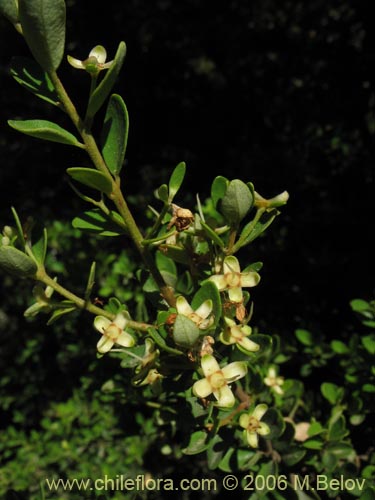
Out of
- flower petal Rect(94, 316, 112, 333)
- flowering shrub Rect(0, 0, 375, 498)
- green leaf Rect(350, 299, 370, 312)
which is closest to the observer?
flowering shrub Rect(0, 0, 375, 498)

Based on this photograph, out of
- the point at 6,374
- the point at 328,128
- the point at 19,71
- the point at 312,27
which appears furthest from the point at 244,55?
the point at 19,71

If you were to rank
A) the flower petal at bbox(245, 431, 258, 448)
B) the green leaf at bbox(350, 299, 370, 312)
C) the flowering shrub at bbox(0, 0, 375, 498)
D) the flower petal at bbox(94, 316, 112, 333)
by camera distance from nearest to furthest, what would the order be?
the flowering shrub at bbox(0, 0, 375, 498) → the flower petal at bbox(94, 316, 112, 333) → the flower petal at bbox(245, 431, 258, 448) → the green leaf at bbox(350, 299, 370, 312)

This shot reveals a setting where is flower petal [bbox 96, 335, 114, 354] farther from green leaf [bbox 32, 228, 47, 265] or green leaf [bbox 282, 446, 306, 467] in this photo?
green leaf [bbox 282, 446, 306, 467]

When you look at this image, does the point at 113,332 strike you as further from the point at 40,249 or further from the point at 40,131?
the point at 40,131

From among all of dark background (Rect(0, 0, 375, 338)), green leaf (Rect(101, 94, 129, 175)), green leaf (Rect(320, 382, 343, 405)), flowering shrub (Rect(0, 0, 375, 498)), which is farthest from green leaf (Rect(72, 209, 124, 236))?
dark background (Rect(0, 0, 375, 338))

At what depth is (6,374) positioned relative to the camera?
268cm

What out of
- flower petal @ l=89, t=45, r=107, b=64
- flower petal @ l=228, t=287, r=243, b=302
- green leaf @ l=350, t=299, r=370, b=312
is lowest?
green leaf @ l=350, t=299, r=370, b=312

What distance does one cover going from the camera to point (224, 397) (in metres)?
0.86

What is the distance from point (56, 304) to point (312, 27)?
2.47m

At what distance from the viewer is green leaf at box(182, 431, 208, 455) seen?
1110mm

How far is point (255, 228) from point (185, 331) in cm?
28

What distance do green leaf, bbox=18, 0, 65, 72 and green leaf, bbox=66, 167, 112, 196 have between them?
159 millimetres

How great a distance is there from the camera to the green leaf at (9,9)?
76 centimetres

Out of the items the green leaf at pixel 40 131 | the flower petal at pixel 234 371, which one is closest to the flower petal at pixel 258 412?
the flower petal at pixel 234 371
